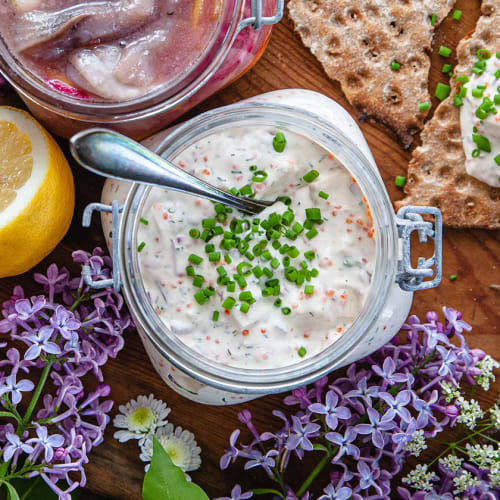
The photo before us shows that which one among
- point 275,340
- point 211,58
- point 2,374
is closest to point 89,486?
point 2,374

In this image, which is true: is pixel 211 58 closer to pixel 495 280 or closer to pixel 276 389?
pixel 276 389

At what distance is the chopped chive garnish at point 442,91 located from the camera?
149 centimetres

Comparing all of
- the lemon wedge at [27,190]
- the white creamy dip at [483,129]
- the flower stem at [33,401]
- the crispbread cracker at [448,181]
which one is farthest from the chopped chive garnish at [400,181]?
the flower stem at [33,401]

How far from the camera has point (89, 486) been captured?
1.52m

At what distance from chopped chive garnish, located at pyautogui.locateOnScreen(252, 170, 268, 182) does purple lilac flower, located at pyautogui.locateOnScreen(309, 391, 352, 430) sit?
45cm

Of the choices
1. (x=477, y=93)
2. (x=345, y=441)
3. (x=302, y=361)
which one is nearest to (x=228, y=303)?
(x=302, y=361)

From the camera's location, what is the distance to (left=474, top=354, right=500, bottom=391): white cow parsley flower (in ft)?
4.60

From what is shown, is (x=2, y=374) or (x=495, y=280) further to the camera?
(x=495, y=280)

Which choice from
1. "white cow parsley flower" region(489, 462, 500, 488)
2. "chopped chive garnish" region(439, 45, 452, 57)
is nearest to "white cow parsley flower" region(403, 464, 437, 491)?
"white cow parsley flower" region(489, 462, 500, 488)

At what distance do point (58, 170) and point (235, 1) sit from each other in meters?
0.47

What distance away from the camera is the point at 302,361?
3.98 feet

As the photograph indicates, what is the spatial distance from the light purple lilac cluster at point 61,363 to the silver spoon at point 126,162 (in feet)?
1.15

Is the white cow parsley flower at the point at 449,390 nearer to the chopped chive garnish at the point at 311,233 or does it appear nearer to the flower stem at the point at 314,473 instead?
the flower stem at the point at 314,473

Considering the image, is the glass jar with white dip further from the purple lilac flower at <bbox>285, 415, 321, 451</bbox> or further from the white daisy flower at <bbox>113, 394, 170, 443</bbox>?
the white daisy flower at <bbox>113, 394, 170, 443</bbox>
